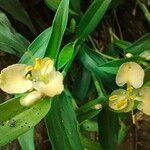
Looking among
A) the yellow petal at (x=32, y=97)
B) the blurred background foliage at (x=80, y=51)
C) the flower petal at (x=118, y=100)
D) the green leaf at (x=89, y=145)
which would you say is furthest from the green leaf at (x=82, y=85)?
the yellow petal at (x=32, y=97)

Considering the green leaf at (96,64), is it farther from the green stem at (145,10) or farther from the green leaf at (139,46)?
the green stem at (145,10)

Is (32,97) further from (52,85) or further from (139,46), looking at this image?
(139,46)

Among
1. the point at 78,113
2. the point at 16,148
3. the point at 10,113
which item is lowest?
the point at 16,148

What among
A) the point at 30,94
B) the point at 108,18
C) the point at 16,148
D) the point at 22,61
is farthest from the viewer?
the point at 108,18

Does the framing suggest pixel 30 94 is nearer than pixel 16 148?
Yes

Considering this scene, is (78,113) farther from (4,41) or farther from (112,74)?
(4,41)

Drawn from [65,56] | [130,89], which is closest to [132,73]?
[130,89]

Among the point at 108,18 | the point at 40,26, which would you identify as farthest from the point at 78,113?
the point at 108,18

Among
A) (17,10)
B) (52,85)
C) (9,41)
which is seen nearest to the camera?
(52,85)
